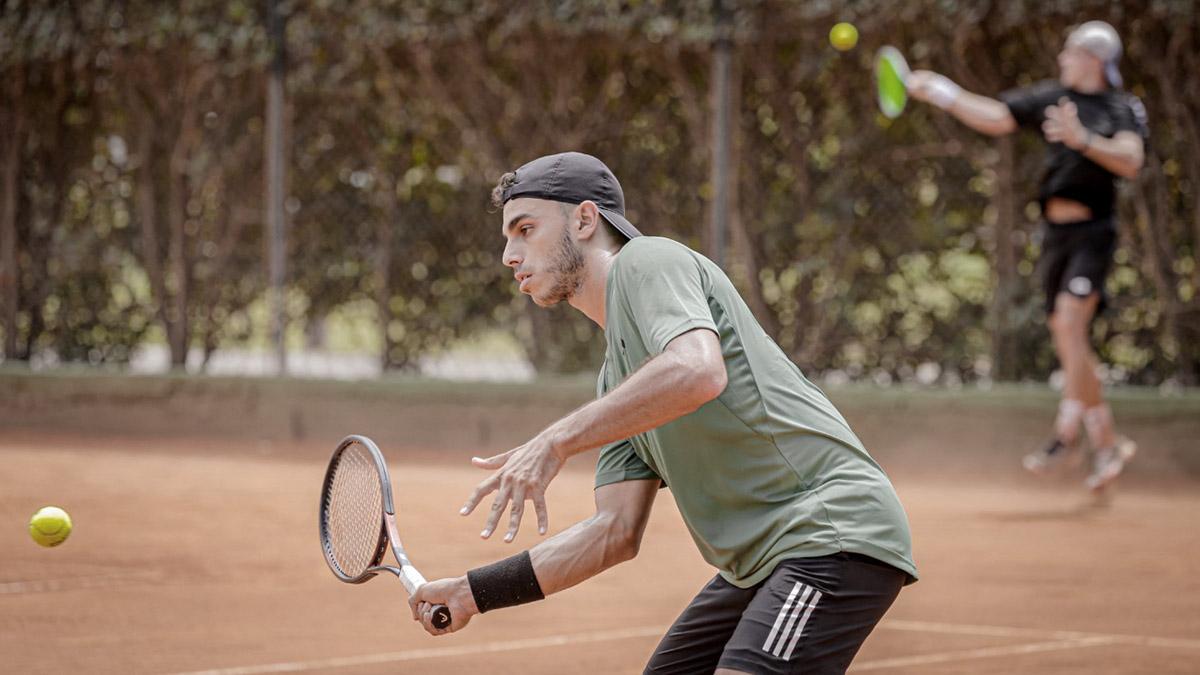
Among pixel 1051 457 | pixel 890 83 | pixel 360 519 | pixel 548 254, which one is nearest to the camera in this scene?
pixel 548 254

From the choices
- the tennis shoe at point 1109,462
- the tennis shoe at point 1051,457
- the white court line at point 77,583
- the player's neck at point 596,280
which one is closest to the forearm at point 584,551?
the player's neck at point 596,280

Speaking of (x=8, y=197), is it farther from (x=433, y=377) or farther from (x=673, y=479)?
(x=673, y=479)

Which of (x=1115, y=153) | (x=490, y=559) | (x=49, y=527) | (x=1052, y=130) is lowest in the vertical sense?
(x=490, y=559)

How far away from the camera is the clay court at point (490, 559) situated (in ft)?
17.0

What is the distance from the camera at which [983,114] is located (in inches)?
338

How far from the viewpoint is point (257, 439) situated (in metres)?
11.7

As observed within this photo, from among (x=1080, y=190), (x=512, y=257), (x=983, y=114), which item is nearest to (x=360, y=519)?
(x=512, y=257)

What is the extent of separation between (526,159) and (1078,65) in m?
3.95

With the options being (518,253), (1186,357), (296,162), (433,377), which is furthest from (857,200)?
(518,253)

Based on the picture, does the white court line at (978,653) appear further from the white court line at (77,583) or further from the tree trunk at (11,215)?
the tree trunk at (11,215)

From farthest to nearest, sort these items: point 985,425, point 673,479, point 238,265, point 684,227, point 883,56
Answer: point 238,265 → point 684,227 → point 985,425 → point 883,56 → point 673,479

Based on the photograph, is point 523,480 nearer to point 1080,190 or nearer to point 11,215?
point 1080,190

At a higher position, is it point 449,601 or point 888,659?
point 449,601

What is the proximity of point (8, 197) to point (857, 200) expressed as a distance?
21.3 feet
